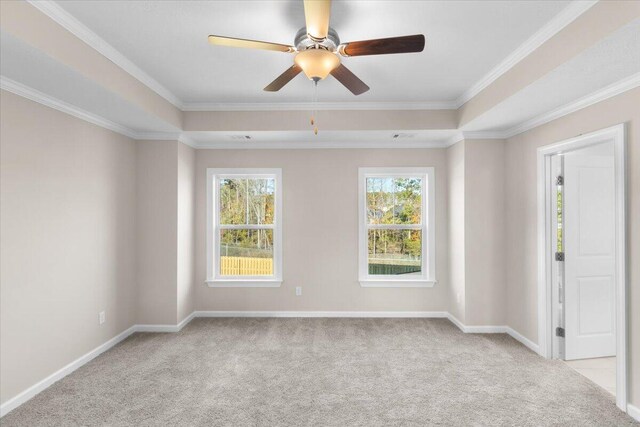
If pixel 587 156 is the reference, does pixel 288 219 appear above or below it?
below

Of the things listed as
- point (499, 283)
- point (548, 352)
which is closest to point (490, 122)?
point (499, 283)

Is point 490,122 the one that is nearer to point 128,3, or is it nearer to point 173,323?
point 128,3

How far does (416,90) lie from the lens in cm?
369

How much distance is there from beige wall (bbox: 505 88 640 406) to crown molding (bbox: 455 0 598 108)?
2.48ft

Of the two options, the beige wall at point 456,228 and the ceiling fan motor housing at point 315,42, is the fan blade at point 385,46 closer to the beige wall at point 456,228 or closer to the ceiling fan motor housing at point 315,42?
the ceiling fan motor housing at point 315,42

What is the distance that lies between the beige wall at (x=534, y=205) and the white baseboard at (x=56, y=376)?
14.8 feet

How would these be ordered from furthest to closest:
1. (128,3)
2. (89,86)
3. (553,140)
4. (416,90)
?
(416,90) < (553,140) < (89,86) < (128,3)

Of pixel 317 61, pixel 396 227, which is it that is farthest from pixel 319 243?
pixel 317 61

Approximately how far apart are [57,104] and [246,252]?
2.73 m

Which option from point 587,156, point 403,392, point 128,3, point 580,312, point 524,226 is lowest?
point 403,392

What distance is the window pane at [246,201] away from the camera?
4887 millimetres

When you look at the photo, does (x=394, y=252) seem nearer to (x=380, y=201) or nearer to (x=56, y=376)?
(x=380, y=201)

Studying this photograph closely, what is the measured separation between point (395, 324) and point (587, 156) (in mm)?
2814

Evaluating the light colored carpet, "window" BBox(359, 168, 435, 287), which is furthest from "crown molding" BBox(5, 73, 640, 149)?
the light colored carpet
